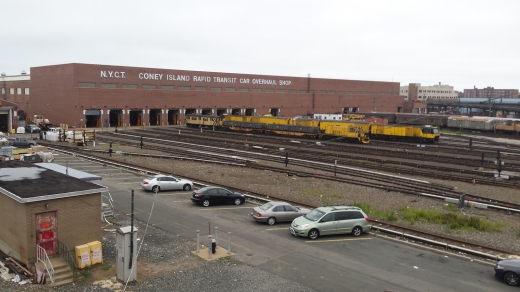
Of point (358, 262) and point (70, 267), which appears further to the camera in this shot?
point (358, 262)

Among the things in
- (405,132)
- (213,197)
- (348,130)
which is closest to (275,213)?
(213,197)

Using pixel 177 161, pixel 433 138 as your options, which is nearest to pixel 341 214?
pixel 177 161

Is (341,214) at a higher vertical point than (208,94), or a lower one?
lower

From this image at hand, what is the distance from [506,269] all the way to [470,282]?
47.4 inches

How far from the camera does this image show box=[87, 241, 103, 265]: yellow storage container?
49.3ft

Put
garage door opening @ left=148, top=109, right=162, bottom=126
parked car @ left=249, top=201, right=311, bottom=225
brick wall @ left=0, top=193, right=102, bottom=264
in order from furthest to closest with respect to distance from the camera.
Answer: garage door opening @ left=148, top=109, right=162, bottom=126 < parked car @ left=249, top=201, right=311, bottom=225 < brick wall @ left=0, top=193, right=102, bottom=264

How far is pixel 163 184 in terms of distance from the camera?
2688 cm

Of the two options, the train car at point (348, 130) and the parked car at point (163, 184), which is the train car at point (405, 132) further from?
the parked car at point (163, 184)

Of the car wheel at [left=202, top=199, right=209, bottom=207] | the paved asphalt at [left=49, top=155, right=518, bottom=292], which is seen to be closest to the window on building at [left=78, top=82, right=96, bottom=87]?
the paved asphalt at [left=49, top=155, right=518, bottom=292]

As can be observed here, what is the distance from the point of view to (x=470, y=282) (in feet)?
47.7

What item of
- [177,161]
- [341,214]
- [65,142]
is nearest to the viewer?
[341,214]

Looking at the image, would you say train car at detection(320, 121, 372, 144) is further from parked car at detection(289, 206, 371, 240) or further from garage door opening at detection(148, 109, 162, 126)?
parked car at detection(289, 206, 371, 240)

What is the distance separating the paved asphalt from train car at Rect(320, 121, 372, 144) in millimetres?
38029

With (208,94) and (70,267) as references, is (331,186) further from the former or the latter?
(208,94)
